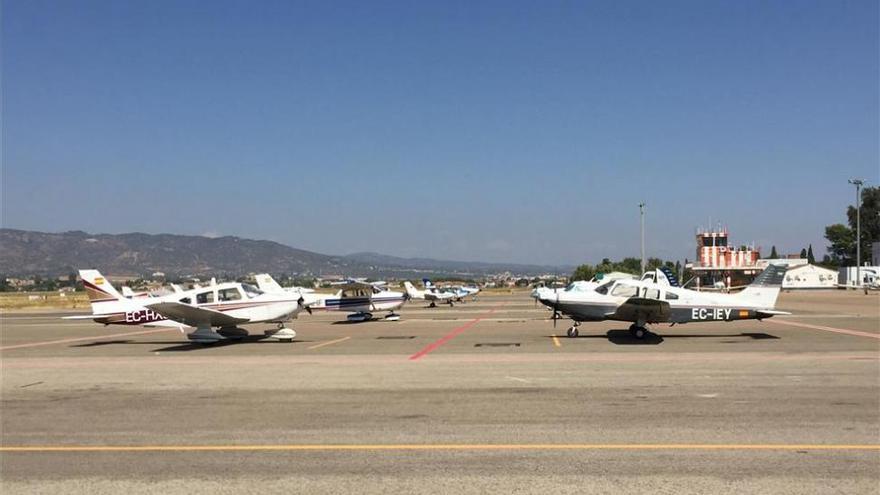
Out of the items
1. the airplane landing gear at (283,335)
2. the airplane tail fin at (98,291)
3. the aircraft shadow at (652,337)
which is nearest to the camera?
the aircraft shadow at (652,337)

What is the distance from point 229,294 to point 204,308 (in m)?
1.03

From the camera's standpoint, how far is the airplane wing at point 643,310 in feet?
62.3

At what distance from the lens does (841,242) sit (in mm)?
144250

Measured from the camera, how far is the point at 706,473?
241 inches

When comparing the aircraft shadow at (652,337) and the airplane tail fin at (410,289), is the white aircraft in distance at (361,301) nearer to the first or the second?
the airplane tail fin at (410,289)

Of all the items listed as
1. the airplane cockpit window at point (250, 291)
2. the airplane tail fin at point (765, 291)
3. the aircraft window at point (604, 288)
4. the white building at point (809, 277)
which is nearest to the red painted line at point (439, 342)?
the aircraft window at point (604, 288)

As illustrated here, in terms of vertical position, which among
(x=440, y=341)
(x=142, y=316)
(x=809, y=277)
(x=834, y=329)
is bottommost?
(x=440, y=341)

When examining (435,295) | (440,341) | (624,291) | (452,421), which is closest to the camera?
(452,421)

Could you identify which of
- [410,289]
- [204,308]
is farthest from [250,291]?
[410,289]

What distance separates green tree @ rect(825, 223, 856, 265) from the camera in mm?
142750

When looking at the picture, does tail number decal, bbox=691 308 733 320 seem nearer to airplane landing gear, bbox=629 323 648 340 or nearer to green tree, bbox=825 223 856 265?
airplane landing gear, bbox=629 323 648 340

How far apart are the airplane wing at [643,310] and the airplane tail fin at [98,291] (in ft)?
54.7

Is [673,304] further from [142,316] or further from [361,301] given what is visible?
[142,316]

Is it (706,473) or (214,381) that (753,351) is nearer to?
(706,473)
